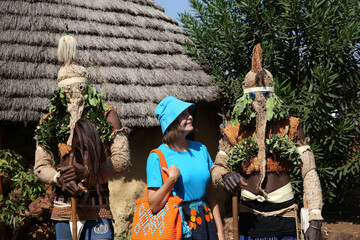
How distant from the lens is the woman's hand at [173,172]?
3111mm

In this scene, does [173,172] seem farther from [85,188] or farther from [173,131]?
[85,188]

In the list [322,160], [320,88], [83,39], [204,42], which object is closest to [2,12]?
[83,39]

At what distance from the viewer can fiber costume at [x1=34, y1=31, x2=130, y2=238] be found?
348 centimetres

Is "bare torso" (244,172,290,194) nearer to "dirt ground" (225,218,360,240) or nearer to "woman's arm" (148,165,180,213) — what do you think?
"woman's arm" (148,165,180,213)

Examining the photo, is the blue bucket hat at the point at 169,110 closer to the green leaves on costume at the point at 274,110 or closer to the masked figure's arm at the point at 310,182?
the green leaves on costume at the point at 274,110

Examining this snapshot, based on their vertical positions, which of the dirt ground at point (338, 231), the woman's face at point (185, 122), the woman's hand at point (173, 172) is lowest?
the dirt ground at point (338, 231)

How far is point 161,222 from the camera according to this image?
3.14 metres

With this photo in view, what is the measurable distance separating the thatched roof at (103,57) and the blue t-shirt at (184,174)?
2.75m

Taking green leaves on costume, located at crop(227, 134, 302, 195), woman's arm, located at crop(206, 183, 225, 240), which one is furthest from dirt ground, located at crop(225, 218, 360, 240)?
woman's arm, located at crop(206, 183, 225, 240)

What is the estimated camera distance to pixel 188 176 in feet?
10.8

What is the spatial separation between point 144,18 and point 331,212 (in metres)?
4.63

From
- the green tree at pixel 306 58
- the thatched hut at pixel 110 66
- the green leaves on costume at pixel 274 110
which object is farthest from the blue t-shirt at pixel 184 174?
the green tree at pixel 306 58

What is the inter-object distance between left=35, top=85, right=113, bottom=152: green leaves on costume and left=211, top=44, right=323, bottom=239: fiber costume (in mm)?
938

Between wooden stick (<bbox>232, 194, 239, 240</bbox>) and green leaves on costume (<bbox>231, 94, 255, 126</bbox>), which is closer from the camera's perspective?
wooden stick (<bbox>232, 194, 239, 240</bbox>)
